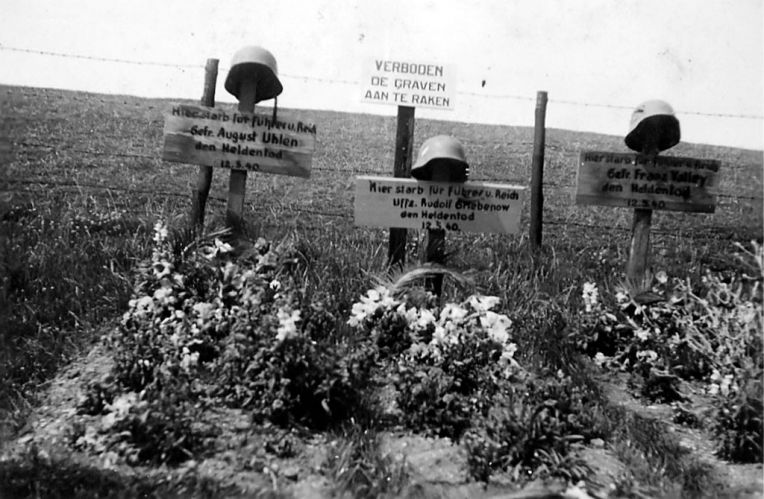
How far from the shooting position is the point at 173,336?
3869mm

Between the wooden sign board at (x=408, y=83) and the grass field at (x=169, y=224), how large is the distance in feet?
2.19

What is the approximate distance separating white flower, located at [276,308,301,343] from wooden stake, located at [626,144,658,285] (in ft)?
10.7

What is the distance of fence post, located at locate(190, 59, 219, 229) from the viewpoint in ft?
18.8

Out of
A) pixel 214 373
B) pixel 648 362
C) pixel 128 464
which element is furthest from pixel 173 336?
pixel 648 362

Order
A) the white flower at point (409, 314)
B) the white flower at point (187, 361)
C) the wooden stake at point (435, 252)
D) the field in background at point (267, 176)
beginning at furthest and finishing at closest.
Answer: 1. the field in background at point (267, 176)
2. the wooden stake at point (435, 252)
3. the white flower at point (409, 314)
4. the white flower at point (187, 361)

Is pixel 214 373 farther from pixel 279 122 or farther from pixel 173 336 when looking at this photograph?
pixel 279 122

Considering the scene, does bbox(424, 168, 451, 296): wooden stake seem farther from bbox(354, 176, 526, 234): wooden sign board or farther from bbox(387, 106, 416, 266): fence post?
bbox(387, 106, 416, 266): fence post

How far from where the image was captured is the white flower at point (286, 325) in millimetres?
3469

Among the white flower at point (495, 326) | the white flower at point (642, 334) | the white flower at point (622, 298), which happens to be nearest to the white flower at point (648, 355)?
the white flower at point (642, 334)

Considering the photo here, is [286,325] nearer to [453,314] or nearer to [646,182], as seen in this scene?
[453,314]

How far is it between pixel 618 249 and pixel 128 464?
214 inches

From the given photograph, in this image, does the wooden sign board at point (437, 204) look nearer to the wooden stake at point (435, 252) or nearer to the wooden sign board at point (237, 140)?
the wooden stake at point (435, 252)

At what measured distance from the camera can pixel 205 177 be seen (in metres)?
5.75

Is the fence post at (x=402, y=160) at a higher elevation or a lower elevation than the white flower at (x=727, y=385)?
higher
